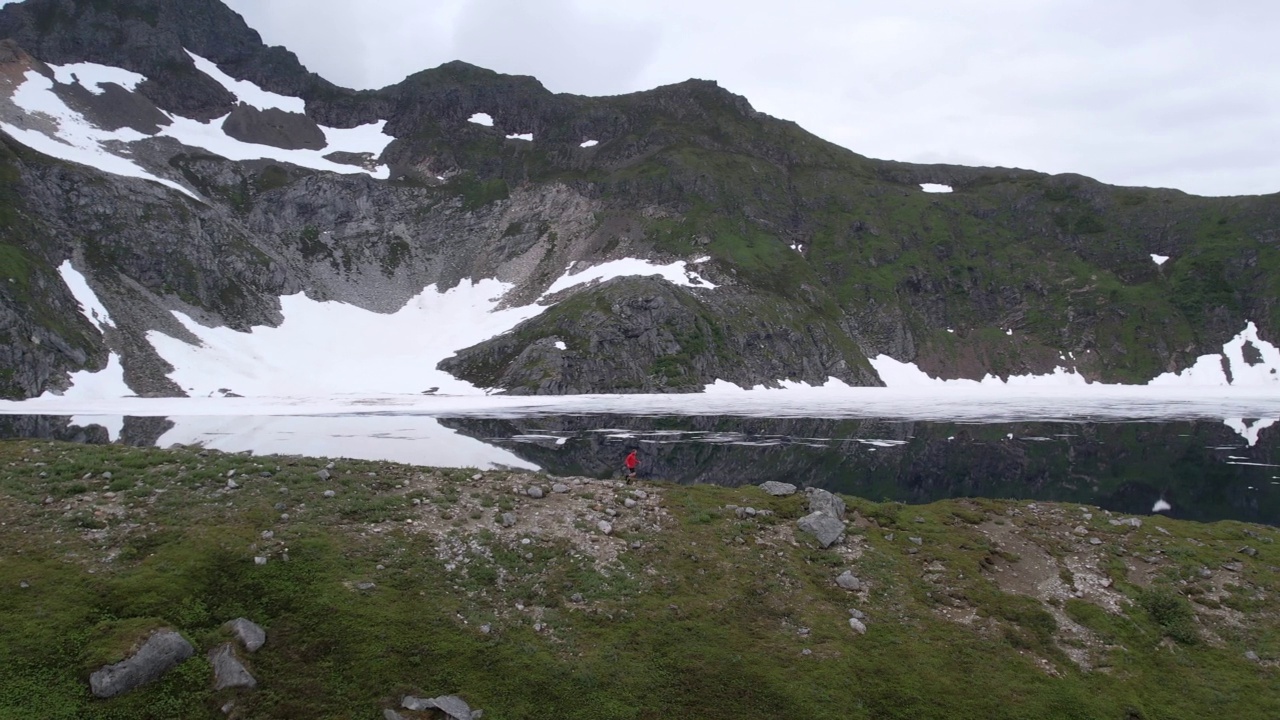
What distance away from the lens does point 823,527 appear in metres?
24.0

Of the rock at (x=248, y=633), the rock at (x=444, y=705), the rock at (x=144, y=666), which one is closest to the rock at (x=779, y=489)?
the rock at (x=444, y=705)

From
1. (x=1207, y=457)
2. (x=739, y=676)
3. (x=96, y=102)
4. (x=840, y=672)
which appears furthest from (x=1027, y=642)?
(x=96, y=102)

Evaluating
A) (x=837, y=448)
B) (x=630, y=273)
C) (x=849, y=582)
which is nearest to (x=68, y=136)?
(x=630, y=273)

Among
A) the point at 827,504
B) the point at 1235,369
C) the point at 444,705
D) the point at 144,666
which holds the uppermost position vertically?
the point at 1235,369

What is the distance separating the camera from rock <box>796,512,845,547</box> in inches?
930

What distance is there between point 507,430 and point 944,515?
182ft

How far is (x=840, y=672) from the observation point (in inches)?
670

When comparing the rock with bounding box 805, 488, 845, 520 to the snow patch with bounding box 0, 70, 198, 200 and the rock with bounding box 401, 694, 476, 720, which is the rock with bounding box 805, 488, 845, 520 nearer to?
the rock with bounding box 401, 694, 476, 720

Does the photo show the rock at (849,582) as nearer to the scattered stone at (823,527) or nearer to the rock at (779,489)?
the scattered stone at (823,527)

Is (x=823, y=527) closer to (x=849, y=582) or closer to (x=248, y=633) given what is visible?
(x=849, y=582)

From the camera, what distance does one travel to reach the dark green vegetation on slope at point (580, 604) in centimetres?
1546

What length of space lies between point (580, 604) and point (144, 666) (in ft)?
32.7

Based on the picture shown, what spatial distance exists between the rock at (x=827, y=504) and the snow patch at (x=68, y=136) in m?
182

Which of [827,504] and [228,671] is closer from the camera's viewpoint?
[228,671]
